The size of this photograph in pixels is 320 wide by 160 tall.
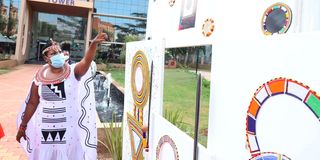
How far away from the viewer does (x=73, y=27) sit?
29297 millimetres

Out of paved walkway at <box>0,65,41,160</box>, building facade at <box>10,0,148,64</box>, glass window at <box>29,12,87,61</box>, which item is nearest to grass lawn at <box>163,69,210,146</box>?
paved walkway at <box>0,65,41,160</box>

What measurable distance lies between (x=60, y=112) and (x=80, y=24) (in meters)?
27.8

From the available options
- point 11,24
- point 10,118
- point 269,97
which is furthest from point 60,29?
point 269,97

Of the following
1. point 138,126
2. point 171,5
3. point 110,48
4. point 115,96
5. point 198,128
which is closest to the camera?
point 198,128

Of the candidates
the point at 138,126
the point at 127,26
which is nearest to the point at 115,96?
the point at 138,126

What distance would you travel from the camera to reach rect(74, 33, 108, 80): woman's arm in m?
3.02

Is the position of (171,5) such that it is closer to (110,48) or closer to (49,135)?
(49,135)

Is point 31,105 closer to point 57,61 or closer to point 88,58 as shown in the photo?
point 57,61

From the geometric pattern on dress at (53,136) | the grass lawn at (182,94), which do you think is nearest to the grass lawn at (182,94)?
the grass lawn at (182,94)

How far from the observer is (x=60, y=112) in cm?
301

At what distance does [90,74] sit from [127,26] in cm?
2760

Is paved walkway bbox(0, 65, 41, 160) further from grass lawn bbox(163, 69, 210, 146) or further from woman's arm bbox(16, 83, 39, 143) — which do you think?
grass lawn bbox(163, 69, 210, 146)

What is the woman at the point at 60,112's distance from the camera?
118 inches

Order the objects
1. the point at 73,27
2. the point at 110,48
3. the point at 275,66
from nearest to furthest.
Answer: the point at 275,66, the point at 110,48, the point at 73,27
